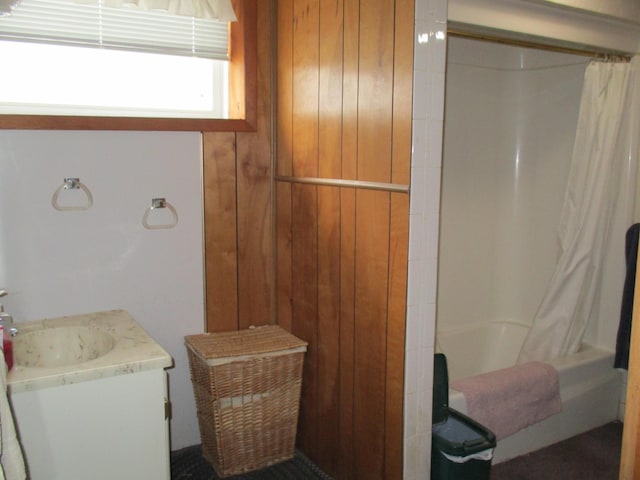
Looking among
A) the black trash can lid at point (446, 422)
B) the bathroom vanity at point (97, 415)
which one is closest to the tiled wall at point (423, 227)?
the black trash can lid at point (446, 422)

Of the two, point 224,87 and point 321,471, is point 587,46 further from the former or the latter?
point 321,471

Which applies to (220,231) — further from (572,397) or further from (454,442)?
(572,397)

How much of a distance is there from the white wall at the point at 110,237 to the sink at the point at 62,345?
0.17 m

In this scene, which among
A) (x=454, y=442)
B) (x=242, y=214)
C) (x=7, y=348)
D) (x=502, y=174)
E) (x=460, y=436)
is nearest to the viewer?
(x=7, y=348)

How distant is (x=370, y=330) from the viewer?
221 centimetres

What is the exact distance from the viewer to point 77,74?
2.54 m

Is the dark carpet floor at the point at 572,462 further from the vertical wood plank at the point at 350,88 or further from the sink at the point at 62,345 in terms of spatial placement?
the sink at the point at 62,345

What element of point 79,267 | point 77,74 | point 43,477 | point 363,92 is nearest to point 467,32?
point 363,92

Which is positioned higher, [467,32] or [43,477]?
[467,32]

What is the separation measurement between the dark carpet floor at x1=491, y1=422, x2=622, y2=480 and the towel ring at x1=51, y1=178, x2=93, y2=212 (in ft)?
6.58

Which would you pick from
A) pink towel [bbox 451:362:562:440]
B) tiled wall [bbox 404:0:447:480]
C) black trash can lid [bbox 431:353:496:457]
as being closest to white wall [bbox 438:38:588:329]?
pink towel [bbox 451:362:562:440]

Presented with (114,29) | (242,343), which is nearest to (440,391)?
(242,343)

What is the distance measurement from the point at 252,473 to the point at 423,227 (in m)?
1.32

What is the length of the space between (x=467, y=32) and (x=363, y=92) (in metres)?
0.51
